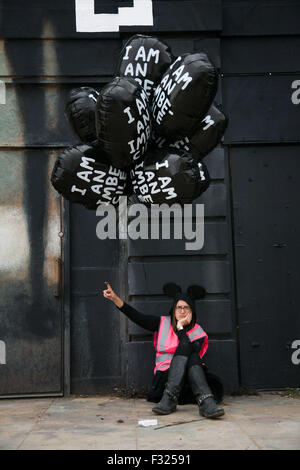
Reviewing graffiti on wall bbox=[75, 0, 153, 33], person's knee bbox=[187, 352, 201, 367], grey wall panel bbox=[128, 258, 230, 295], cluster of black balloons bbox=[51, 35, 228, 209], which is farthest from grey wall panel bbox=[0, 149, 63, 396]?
cluster of black balloons bbox=[51, 35, 228, 209]

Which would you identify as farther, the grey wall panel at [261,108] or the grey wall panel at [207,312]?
the grey wall panel at [261,108]

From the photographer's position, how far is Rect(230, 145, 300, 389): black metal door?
5613 millimetres

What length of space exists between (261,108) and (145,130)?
112 inches

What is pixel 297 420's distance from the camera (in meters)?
4.08

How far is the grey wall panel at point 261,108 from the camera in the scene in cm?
588

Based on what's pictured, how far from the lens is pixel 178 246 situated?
556 cm

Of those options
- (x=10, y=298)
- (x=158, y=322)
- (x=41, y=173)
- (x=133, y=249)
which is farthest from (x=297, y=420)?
(x=41, y=173)

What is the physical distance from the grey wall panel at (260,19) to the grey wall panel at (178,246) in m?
2.40

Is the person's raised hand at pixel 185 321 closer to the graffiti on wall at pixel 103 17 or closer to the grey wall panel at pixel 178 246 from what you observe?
the grey wall panel at pixel 178 246

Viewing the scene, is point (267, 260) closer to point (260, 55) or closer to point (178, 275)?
point (178, 275)

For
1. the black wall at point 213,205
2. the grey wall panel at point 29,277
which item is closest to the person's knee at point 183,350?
the black wall at point 213,205

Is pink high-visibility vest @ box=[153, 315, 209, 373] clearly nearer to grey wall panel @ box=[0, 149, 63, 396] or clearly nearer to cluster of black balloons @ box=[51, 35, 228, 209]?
grey wall panel @ box=[0, 149, 63, 396]

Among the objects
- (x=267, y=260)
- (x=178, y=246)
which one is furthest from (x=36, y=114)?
(x=267, y=260)
